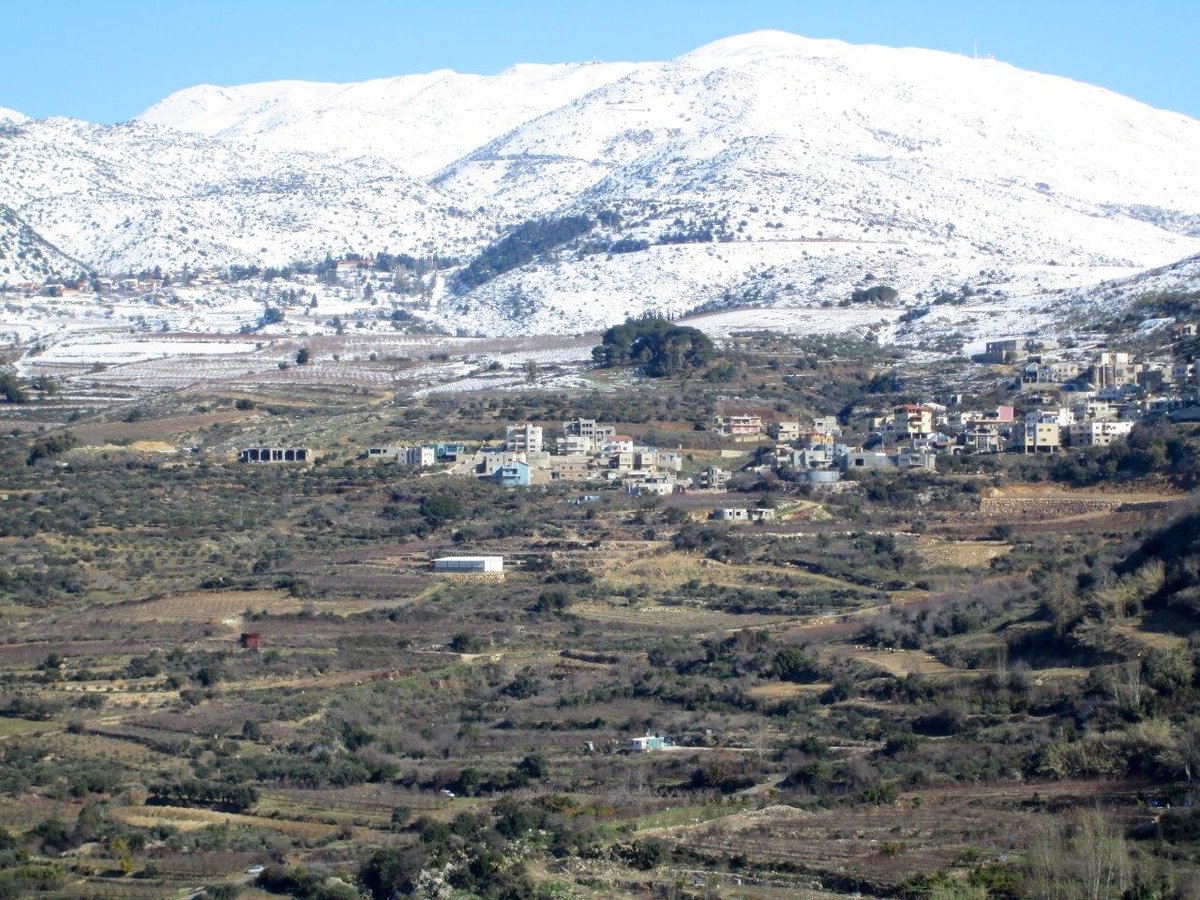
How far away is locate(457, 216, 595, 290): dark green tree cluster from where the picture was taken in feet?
356

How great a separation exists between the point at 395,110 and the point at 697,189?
181 feet

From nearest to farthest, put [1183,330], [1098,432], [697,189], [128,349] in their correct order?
[1098,432], [1183,330], [128,349], [697,189]

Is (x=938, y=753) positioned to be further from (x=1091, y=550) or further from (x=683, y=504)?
(x=683, y=504)

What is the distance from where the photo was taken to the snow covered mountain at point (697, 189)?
97812 mm

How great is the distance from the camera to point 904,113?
126 m

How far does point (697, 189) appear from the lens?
363 feet

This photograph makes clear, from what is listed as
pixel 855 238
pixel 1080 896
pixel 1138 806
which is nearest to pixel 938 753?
pixel 1138 806

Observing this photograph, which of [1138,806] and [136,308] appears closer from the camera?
[1138,806]

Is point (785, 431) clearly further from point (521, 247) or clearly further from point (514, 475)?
point (521, 247)

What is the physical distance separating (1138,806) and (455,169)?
119113 mm

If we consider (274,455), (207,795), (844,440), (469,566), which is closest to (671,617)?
(469,566)

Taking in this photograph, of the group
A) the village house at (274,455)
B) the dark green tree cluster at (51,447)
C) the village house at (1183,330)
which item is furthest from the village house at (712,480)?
the village house at (1183,330)

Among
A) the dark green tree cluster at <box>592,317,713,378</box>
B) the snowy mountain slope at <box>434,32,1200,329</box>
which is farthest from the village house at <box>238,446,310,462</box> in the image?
the snowy mountain slope at <box>434,32,1200,329</box>

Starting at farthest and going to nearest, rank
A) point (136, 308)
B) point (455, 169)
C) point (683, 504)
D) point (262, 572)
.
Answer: point (455, 169) → point (136, 308) → point (683, 504) → point (262, 572)
